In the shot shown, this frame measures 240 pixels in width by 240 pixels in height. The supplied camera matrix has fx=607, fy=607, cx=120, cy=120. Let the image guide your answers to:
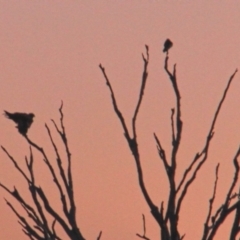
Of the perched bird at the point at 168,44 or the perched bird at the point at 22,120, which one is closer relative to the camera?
the perched bird at the point at 22,120

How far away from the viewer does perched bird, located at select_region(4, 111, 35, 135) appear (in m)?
3.61

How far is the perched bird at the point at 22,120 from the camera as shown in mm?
3611

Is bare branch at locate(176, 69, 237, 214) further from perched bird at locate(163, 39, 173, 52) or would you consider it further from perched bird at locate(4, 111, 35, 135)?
→ perched bird at locate(4, 111, 35, 135)

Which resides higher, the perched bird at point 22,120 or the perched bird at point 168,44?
the perched bird at point 168,44

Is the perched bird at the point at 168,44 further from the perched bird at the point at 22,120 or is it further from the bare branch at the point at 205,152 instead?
the perched bird at the point at 22,120

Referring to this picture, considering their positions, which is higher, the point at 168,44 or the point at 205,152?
the point at 168,44

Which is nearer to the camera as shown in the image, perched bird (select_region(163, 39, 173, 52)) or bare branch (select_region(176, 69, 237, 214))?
bare branch (select_region(176, 69, 237, 214))

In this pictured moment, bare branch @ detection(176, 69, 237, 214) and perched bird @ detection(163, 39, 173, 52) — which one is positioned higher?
perched bird @ detection(163, 39, 173, 52)

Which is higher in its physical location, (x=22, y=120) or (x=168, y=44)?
(x=168, y=44)

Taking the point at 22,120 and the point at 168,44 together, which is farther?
the point at 168,44

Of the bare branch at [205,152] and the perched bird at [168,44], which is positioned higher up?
the perched bird at [168,44]

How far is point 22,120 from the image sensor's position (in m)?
3.64

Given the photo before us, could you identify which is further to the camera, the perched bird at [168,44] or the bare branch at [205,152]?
the perched bird at [168,44]

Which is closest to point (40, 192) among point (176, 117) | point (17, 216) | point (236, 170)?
point (17, 216)
